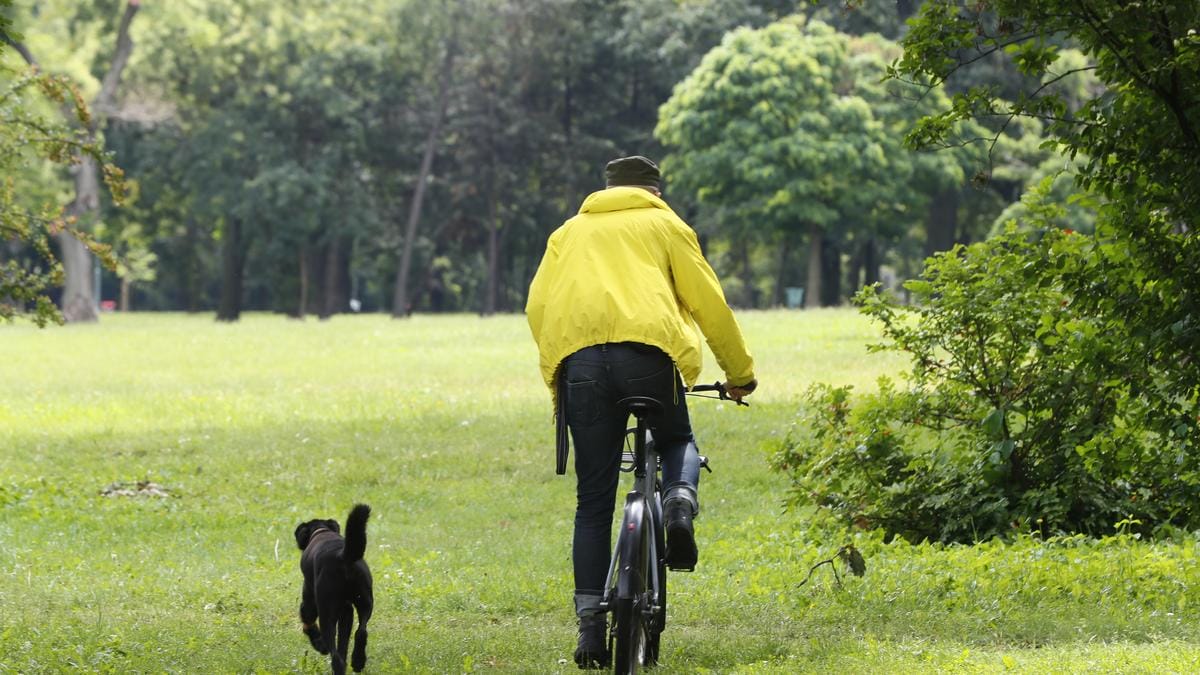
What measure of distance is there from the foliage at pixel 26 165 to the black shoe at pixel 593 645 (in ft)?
29.7

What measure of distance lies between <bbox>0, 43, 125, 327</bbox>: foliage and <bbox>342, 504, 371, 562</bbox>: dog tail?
27.0ft

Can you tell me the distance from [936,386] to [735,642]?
153 inches

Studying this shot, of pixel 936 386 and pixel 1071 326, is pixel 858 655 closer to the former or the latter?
pixel 1071 326

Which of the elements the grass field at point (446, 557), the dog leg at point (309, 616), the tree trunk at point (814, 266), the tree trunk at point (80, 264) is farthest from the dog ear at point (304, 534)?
the tree trunk at point (80, 264)

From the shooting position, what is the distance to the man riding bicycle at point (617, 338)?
19.9 ft

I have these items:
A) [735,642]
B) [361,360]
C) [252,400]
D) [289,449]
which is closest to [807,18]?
[361,360]

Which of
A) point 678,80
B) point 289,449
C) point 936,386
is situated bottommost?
point 289,449

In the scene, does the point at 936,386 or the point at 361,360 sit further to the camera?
the point at 361,360

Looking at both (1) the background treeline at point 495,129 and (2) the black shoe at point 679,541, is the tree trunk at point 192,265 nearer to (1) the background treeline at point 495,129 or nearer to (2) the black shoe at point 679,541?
(1) the background treeline at point 495,129

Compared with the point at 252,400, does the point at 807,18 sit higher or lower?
higher

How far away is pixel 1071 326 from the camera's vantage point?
9.02 m

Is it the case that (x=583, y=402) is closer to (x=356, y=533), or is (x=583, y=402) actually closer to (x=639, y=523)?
(x=639, y=523)

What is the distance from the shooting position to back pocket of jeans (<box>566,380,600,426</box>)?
6090 mm

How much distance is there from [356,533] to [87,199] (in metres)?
50.0
